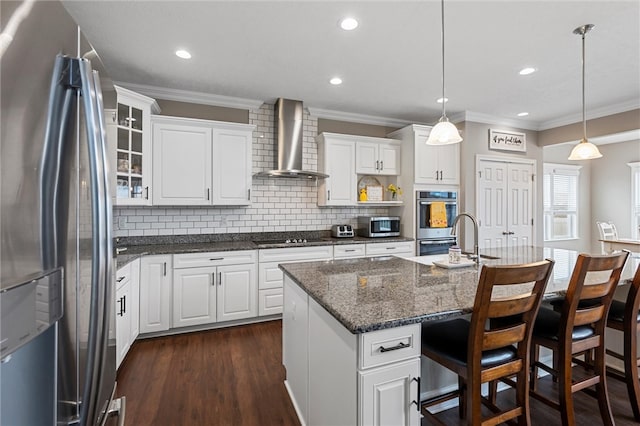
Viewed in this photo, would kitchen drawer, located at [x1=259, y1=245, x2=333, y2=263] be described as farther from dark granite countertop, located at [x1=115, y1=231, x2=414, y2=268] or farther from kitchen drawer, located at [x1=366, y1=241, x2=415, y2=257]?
kitchen drawer, located at [x1=366, y1=241, x2=415, y2=257]

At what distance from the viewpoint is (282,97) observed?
12.7ft

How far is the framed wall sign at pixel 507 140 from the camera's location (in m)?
4.63

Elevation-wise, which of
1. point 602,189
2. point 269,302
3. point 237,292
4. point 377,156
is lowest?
point 269,302

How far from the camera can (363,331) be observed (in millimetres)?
1116

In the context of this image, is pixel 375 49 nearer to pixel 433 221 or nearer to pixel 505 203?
pixel 433 221

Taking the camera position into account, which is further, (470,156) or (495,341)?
(470,156)

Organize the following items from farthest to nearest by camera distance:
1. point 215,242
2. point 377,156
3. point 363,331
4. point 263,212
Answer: point 377,156 < point 263,212 < point 215,242 < point 363,331

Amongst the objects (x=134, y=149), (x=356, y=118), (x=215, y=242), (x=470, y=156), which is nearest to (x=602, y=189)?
(x=470, y=156)

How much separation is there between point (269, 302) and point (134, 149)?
7.15ft

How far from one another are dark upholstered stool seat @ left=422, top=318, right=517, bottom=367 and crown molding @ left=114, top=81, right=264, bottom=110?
3363 mm

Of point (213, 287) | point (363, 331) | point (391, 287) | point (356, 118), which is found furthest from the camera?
point (356, 118)

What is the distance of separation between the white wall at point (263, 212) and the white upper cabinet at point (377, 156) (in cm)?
62

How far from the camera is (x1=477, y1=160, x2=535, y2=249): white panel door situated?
456 cm

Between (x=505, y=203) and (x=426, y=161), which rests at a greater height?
(x=426, y=161)
